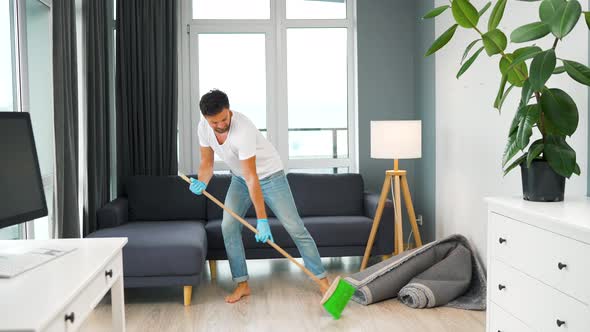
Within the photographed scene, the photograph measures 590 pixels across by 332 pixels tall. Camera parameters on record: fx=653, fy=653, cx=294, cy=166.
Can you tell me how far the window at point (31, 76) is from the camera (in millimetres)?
3684

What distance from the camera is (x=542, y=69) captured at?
235 cm

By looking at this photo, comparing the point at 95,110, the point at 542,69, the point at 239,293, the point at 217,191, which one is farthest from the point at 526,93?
the point at 95,110

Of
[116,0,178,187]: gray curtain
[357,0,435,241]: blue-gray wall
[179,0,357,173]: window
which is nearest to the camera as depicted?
[116,0,178,187]: gray curtain

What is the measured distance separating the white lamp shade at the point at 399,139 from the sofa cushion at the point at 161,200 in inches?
59.7

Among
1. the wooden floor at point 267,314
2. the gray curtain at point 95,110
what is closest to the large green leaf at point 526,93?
the wooden floor at point 267,314

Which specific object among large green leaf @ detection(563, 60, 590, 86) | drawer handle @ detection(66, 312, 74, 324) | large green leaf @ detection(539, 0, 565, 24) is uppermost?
large green leaf @ detection(539, 0, 565, 24)

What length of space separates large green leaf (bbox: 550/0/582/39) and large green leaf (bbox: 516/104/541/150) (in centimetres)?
40

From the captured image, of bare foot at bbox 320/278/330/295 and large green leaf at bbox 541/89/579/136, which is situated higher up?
large green leaf at bbox 541/89/579/136

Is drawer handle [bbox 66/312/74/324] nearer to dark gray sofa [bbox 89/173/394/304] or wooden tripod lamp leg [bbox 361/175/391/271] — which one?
dark gray sofa [bbox 89/173/394/304]

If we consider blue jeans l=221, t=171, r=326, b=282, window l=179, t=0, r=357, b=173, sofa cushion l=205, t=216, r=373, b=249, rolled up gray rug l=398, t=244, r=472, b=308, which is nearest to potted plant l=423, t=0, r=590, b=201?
rolled up gray rug l=398, t=244, r=472, b=308

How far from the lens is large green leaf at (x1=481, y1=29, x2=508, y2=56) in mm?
2683

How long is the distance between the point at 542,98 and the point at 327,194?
107 inches

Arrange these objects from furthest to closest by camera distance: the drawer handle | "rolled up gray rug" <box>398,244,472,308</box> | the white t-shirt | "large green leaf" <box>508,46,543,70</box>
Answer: "rolled up gray rug" <box>398,244,472,308</box>
the white t-shirt
"large green leaf" <box>508,46,543,70</box>
the drawer handle

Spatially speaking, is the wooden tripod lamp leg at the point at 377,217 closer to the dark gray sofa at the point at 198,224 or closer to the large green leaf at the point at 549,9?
the dark gray sofa at the point at 198,224
